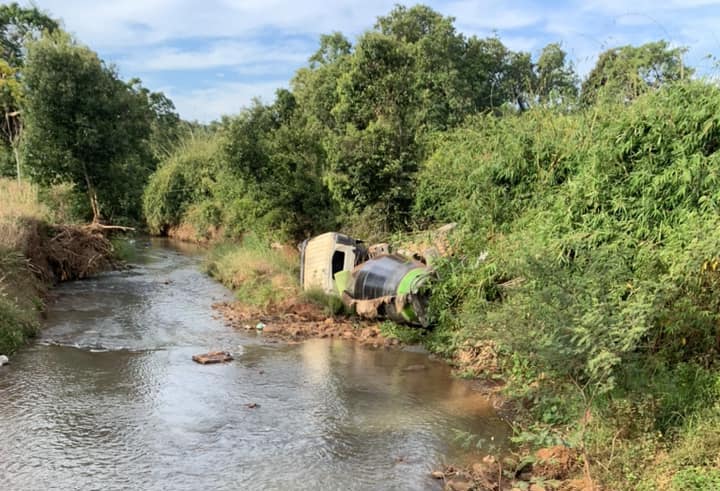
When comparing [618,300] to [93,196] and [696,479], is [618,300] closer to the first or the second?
[696,479]

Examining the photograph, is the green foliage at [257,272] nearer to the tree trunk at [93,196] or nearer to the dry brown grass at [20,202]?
the tree trunk at [93,196]

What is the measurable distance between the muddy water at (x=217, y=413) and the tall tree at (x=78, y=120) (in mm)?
6972

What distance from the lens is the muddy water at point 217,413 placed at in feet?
17.0

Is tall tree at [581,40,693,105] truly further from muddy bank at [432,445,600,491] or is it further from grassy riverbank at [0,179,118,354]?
grassy riverbank at [0,179,118,354]

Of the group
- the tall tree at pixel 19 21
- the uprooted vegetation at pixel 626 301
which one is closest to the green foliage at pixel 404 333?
the uprooted vegetation at pixel 626 301

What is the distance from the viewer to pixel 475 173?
30.6ft

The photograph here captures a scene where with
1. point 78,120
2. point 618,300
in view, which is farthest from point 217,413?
point 78,120

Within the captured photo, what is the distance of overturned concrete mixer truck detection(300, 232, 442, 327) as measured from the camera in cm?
975

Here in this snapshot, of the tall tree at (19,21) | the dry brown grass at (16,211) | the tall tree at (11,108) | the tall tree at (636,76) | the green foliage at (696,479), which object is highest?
the tall tree at (19,21)

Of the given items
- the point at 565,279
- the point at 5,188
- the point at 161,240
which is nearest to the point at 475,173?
the point at 565,279

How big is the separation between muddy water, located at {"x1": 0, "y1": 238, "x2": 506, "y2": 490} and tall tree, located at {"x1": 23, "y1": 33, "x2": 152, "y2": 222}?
274 inches

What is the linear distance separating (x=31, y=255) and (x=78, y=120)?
4789mm

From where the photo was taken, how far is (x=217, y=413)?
653 cm

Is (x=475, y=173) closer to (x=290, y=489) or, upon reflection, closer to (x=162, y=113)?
(x=290, y=489)
